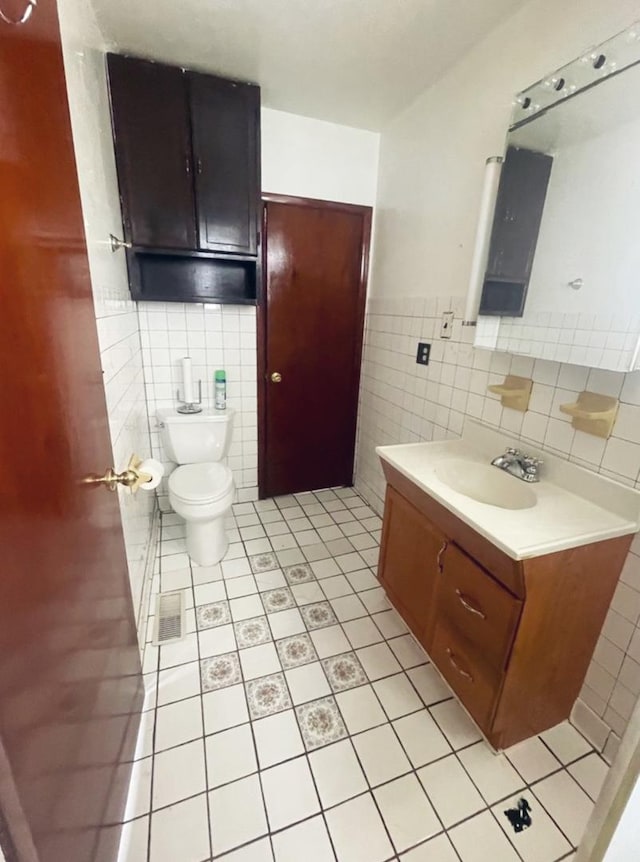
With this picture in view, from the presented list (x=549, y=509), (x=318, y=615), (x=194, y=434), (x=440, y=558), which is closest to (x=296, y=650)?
(x=318, y=615)

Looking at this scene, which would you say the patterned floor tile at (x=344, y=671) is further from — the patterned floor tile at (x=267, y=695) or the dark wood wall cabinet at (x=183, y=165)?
the dark wood wall cabinet at (x=183, y=165)

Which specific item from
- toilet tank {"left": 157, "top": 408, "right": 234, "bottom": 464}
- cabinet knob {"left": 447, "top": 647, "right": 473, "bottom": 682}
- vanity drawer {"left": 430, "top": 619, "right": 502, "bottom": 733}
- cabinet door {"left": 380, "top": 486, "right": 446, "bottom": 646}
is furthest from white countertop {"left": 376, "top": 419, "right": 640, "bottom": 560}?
toilet tank {"left": 157, "top": 408, "right": 234, "bottom": 464}

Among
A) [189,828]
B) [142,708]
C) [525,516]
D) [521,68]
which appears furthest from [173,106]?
[189,828]

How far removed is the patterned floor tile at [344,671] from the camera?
1.45 meters

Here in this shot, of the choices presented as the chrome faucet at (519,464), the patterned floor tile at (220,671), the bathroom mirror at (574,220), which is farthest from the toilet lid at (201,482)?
the bathroom mirror at (574,220)

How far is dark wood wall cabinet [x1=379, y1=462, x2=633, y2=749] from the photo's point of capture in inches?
41.4

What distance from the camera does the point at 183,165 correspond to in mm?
1838

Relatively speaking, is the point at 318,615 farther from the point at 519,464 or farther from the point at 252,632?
the point at 519,464

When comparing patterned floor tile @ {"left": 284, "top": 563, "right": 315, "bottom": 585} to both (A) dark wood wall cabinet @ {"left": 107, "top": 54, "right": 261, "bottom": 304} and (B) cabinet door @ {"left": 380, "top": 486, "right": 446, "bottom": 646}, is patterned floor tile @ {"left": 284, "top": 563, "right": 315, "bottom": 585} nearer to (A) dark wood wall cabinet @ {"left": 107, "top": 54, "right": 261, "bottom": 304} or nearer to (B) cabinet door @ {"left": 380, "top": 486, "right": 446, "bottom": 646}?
(B) cabinet door @ {"left": 380, "top": 486, "right": 446, "bottom": 646}

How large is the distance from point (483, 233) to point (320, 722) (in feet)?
6.29

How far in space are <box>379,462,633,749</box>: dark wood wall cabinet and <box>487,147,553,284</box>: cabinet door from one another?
93 cm

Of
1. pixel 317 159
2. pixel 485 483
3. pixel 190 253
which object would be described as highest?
pixel 317 159

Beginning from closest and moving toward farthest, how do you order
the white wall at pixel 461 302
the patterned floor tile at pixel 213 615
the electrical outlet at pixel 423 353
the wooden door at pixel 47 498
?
1. the wooden door at pixel 47 498
2. the white wall at pixel 461 302
3. the patterned floor tile at pixel 213 615
4. the electrical outlet at pixel 423 353

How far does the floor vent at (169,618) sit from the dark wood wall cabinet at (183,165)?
5.00ft
